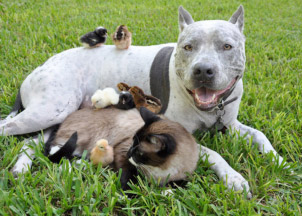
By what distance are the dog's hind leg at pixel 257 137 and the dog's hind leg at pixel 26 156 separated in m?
1.99

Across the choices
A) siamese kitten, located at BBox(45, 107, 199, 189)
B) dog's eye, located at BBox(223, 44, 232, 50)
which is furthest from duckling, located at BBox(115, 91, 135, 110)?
dog's eye, located at BBox(223, 44, 232, 50)

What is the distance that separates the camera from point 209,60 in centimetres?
254

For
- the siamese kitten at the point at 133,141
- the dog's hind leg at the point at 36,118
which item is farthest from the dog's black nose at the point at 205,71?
the dog's hind leg at the point at 36,118

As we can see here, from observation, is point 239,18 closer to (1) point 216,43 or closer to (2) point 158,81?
(1) point 216,43

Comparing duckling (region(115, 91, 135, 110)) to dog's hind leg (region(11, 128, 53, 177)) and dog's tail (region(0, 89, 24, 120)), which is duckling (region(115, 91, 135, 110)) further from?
dog's tail (region(0, 89, 24, 120))

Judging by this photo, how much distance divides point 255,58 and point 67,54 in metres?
3.32

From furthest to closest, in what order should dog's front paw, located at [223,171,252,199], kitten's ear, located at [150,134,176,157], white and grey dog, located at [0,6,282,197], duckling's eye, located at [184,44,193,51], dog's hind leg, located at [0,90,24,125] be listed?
1. dog's hind leg, located at [0,90,24,125]
2. duckling's eye, located at [184,44,193,51]
3. white and grey dog, located at [0,6,282,197]
4. dog's front paw, located at [223,171,252,199]
5. kitten's ear, located at [150,134,176,157]

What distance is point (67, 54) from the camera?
3.51m

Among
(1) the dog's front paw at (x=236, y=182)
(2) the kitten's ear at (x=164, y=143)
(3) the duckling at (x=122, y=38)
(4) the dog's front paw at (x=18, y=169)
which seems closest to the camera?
(2) the kitten's ear at (x=164, y=143)

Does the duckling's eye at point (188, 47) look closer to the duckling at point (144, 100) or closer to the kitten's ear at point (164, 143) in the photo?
the duckling at point (144, 100)

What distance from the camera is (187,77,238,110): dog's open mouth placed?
2.64 m

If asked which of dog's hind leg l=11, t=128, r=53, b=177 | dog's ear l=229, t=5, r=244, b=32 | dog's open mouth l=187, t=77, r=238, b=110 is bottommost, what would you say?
dog's hind leg l=11, t=128, r=53, b=177

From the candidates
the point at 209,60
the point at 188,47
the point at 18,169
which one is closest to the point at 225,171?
the point at 209,60

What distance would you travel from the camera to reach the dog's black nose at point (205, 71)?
8.11 feet
